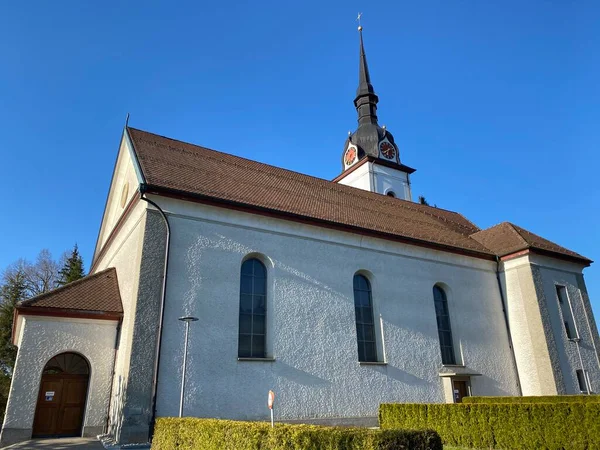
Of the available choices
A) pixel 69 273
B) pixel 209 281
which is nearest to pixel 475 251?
pixel 209 281

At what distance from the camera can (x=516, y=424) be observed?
389 inches

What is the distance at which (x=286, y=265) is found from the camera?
46.7 feet

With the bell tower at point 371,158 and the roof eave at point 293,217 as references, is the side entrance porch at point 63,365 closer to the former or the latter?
Answer: the roof eave at point 293,217

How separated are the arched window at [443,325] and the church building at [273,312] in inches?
3.2

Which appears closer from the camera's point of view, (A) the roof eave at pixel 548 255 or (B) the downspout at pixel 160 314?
(B) the downspout at pixel 160 314

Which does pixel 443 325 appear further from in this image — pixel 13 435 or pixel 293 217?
pixel 13 435

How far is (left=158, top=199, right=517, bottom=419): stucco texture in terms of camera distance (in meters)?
11.9

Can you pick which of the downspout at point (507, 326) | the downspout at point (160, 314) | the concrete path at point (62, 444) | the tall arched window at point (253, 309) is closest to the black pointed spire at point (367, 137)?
the downspout at point (507, 326)

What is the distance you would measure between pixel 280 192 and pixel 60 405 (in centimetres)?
986

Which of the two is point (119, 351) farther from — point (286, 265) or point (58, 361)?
point (286, 265)

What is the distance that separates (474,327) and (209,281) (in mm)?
11506

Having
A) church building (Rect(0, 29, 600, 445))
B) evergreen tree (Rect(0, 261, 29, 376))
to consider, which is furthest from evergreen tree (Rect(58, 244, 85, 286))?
church building (Rect(0, 29, 600, 445))

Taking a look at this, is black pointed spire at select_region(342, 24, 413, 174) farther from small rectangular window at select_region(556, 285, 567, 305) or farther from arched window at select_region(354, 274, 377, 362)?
Answer: arched window at select_region(354, 274, 377, 362)

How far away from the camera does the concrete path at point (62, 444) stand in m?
10.5
